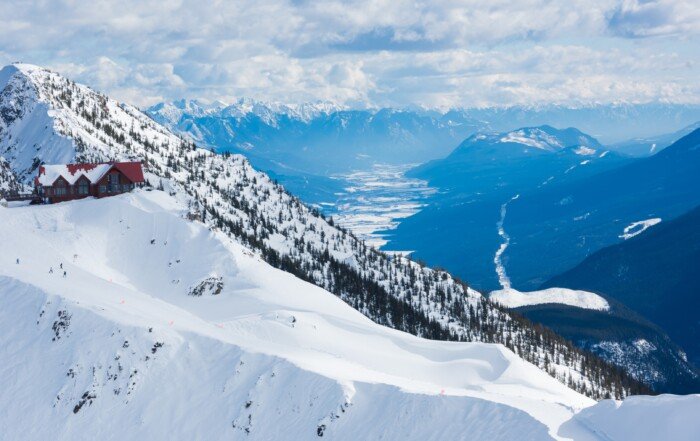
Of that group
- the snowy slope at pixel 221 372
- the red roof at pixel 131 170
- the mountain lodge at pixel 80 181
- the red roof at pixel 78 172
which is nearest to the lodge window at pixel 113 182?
the mountain lodge at pixel 80 181

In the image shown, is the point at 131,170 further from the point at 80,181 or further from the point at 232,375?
the point at 232,375

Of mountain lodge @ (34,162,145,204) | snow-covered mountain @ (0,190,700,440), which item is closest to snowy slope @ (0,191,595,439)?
snow-covered mountain @ (0,190,700,440)

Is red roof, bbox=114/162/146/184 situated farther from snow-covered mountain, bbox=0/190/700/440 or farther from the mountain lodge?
snow-covered mountain, bbox=0/190/700/440

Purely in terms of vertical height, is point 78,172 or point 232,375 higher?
point 232,375

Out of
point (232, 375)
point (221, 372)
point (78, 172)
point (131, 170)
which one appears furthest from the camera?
point (131, 170)

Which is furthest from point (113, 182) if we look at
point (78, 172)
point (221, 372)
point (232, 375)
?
point (232, 375)

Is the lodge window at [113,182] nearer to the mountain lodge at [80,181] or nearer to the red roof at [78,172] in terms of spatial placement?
the mountain lodge at [80,181]
